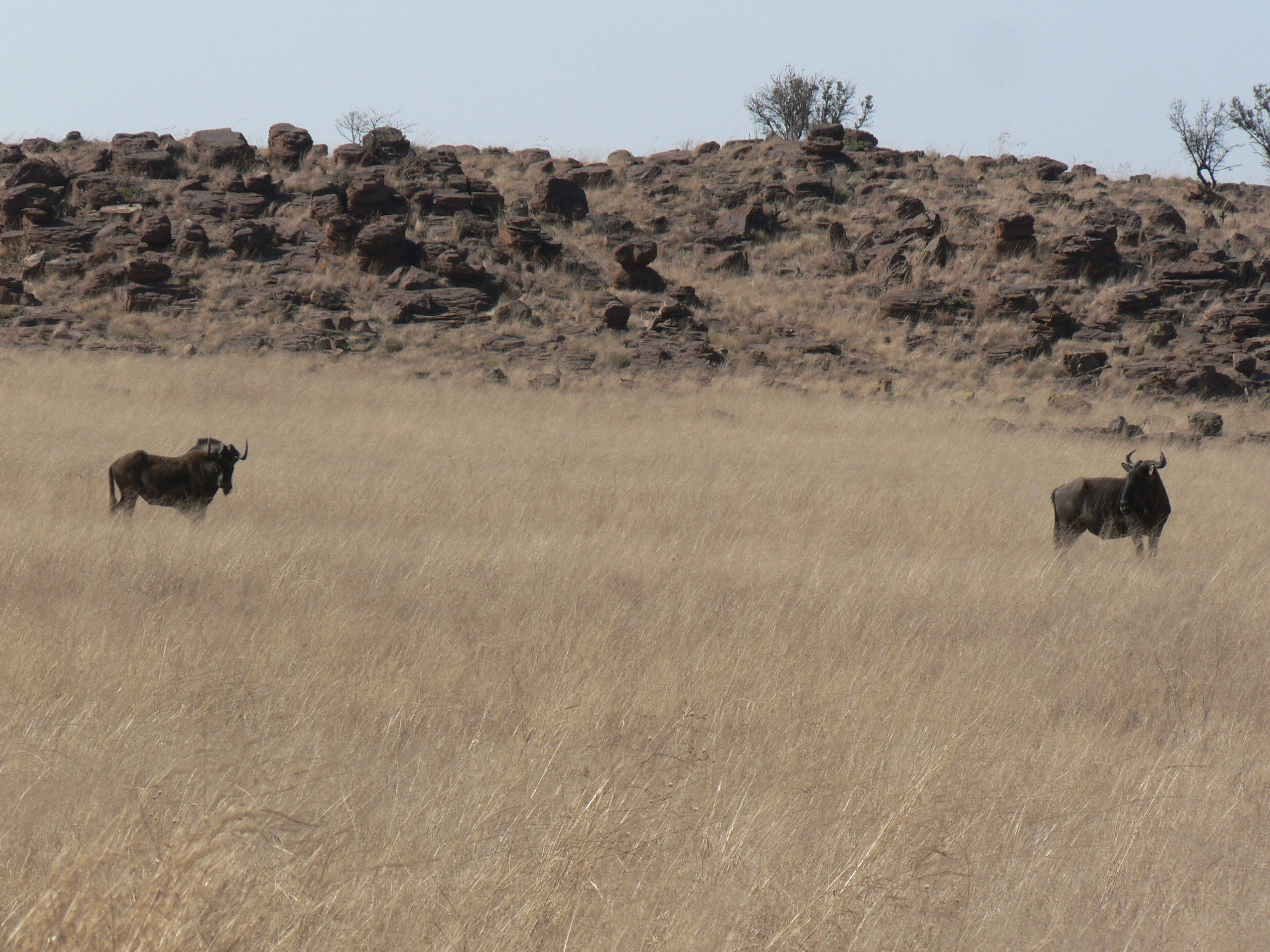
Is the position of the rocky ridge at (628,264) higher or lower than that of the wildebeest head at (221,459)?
higher

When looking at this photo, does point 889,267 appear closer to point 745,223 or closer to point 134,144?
point 745,223

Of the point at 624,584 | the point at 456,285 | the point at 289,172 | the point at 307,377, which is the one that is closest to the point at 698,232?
the point at 456,285

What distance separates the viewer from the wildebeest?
1055cm

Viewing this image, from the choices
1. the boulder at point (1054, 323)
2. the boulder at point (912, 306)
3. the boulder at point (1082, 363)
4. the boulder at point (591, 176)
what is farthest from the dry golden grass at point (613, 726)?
the boulder at point (591, 176)

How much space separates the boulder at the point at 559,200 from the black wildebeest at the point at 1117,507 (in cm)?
2961

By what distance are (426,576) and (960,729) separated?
4276 millimetres

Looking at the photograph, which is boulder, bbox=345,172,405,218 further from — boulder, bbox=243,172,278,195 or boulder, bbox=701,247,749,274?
boulder, bbox=701,247,749,274

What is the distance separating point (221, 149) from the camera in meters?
38.2

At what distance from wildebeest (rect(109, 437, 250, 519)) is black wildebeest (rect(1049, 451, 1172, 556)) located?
859cm

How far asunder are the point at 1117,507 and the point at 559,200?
30585mm

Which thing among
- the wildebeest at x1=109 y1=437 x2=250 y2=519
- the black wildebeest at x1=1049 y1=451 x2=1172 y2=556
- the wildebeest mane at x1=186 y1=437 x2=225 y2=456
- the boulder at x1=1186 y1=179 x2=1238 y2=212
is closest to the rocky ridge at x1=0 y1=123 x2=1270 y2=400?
the boulder at x1=1186 y1=179 x2=1238 y2=212

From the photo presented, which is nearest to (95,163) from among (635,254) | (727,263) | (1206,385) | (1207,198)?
(635,254)

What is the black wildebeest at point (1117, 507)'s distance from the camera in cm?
1107

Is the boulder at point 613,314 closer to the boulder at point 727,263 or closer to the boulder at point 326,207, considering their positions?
the boulder at point 727,263
